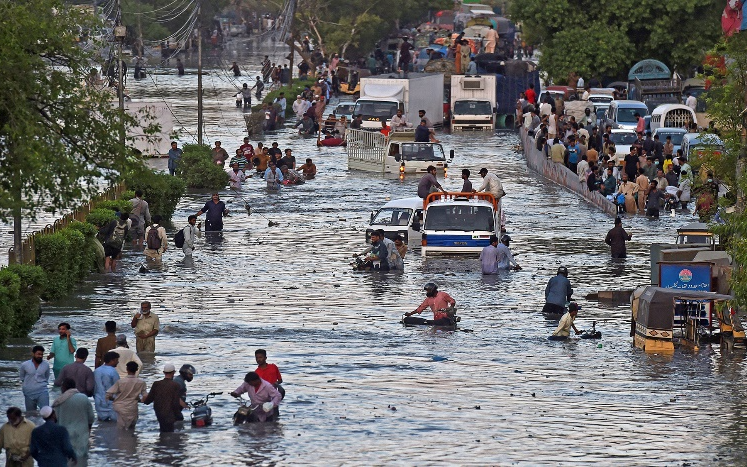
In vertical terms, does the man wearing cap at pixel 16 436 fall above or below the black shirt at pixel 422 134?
below

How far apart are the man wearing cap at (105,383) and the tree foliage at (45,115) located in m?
2.15

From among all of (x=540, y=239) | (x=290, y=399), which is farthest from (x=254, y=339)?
(x=540, y=239)

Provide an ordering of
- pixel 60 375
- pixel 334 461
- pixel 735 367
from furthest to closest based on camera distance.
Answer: pixel 735 367 < pixel 60 375 < pixel 334 461

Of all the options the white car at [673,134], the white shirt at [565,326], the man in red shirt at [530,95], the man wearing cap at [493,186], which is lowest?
the white shirt at [565,326]

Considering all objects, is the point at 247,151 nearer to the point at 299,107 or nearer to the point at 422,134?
the point at 422,134

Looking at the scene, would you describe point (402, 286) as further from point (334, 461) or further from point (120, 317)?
point (334, 461)

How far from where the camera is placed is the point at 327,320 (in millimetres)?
26078

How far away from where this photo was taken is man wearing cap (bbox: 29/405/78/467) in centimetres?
1538

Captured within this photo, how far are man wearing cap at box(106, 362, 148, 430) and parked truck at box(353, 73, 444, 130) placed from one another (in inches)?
1529

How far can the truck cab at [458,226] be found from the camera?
32.7 meters

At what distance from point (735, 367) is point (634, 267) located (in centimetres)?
940

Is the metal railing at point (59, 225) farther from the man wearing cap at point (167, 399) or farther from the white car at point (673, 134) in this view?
the white car at point (673, 134)

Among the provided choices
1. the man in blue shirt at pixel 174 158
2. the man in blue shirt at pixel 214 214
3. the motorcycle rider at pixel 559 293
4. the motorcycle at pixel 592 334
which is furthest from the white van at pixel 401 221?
the man in blue shirt at pixel 174 158

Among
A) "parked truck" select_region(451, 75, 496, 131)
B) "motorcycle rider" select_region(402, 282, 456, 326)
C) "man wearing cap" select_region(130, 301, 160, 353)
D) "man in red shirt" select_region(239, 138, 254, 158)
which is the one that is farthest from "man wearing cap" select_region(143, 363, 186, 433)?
"parked truck" select_region(451, 75, 496, 131)
